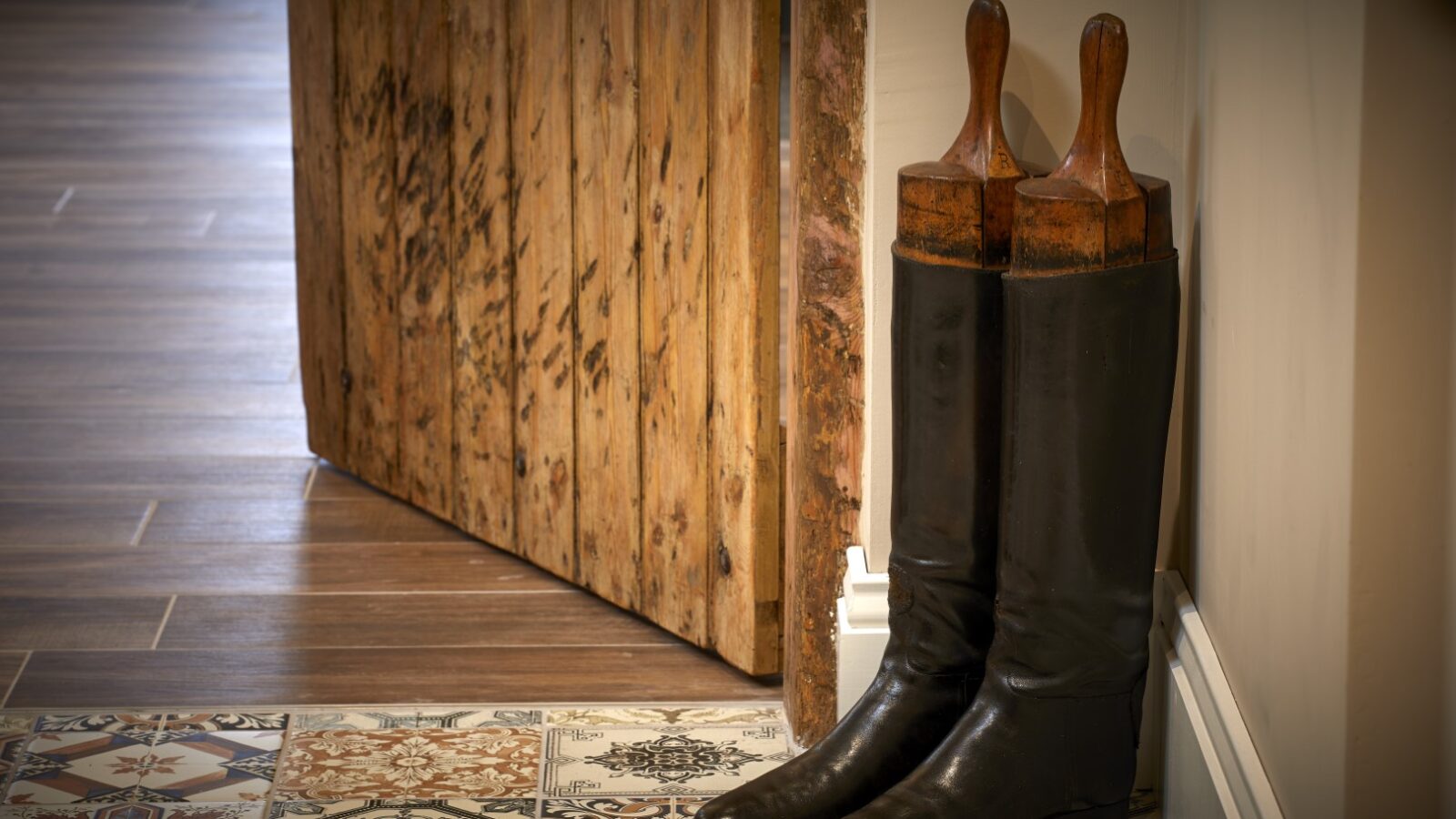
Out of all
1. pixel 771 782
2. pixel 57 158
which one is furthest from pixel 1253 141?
pixel 57 158

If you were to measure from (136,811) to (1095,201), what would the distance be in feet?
3.51

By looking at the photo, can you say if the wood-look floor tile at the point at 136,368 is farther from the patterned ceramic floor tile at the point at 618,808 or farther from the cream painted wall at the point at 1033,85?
the cream painted wall at the point at 1033,85

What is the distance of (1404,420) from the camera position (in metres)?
1.05

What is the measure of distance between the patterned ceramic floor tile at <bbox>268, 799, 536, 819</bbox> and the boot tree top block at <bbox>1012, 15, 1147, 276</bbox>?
0.73 meters

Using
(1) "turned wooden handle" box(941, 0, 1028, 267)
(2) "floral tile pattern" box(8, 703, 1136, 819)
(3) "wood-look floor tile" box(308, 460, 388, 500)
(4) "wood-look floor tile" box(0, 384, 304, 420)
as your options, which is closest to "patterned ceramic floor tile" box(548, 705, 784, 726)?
(2) "floral tile pattern" box(8, 703, 1136, 819)

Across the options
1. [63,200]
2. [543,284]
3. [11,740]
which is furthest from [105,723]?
[63,200]

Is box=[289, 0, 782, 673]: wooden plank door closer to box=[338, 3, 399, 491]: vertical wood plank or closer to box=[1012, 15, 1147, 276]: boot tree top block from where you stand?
box=[338, 3, 399, 491]: vertical wood plank

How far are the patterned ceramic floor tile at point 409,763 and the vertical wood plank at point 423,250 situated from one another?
2.03 feet

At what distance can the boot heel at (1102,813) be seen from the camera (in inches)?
56.3

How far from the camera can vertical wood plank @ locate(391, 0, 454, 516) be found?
2186mm

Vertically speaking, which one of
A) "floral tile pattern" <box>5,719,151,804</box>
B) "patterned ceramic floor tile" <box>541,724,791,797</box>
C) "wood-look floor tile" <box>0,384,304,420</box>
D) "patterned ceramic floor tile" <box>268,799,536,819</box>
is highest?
"wood-look floor tile" <box>0,384,304,420</box>

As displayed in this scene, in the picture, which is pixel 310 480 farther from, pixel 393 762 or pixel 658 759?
pixel 658 759

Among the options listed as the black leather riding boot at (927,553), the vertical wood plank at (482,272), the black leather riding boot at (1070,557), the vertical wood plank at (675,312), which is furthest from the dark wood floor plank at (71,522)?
the black leather riding boot at (1070,557)

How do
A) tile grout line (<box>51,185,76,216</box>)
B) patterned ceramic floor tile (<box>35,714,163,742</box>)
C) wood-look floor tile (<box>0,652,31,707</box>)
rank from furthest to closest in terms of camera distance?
tile grout line (<box>51,185,76,216</box>) → wood-look floor tile (<box>0,652,31,707</box>) → patterned ceramic floor tile (<box>35,714,163,742</box>)
